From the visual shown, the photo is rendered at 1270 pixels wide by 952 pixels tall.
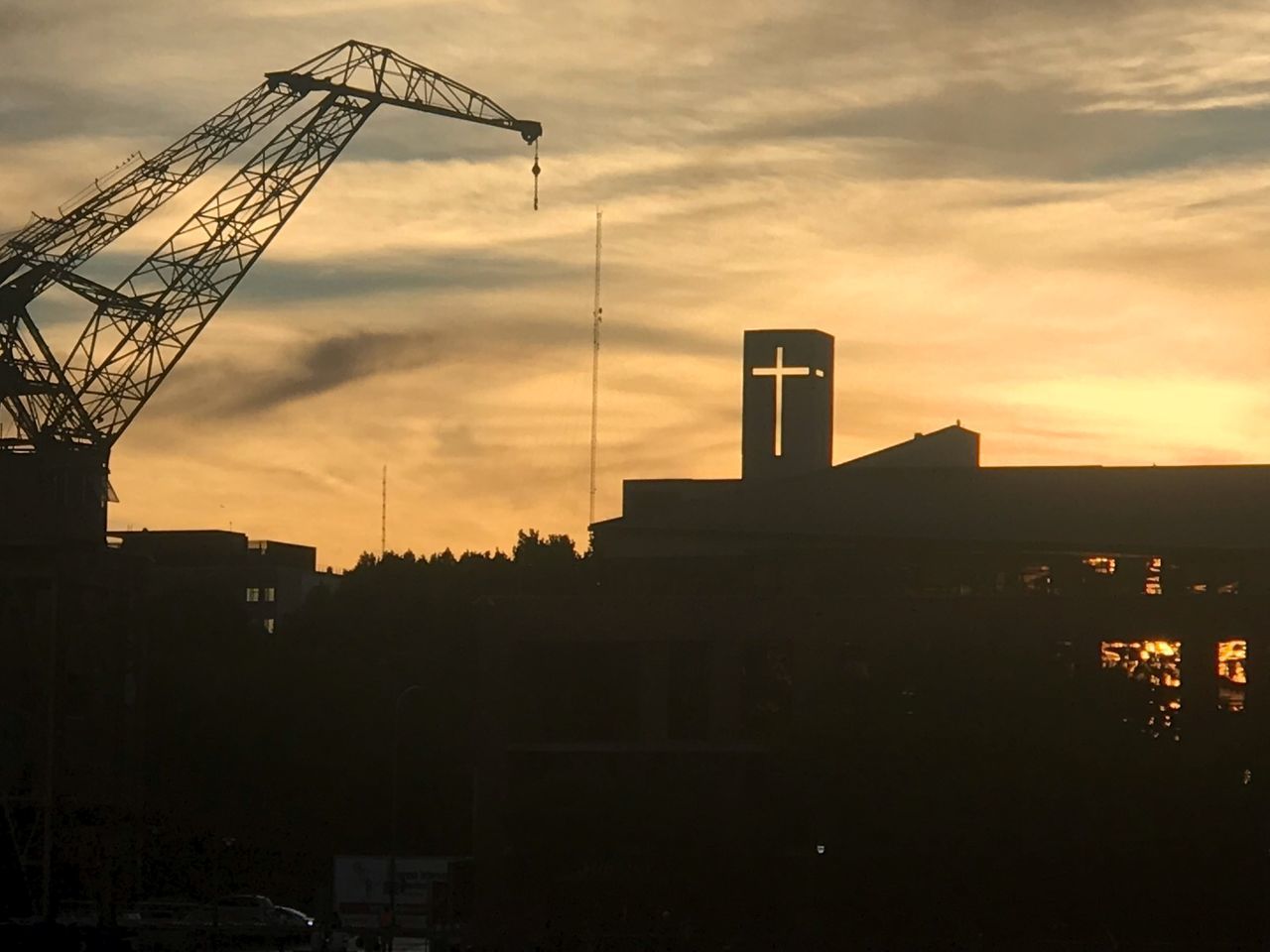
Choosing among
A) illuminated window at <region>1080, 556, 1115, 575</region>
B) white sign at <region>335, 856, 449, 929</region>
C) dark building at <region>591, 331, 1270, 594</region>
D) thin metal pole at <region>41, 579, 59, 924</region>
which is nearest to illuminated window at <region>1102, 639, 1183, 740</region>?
dark building at <region>591, 331, 1270, 594</region>

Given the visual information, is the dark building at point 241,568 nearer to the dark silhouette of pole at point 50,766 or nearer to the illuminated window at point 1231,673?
the dark silhouette of pole at point 50,766

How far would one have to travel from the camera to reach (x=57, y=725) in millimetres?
63438

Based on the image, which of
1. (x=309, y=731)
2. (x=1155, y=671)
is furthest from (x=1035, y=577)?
(x=309, y=731)

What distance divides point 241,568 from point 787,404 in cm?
7601

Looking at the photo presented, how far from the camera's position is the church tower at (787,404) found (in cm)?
8500

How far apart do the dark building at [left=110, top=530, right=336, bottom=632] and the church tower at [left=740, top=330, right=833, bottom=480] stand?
179ft

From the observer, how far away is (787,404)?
8600 cm

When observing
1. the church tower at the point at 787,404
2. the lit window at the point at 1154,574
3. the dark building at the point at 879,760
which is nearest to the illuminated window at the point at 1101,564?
the lit window at the point at 1154,574

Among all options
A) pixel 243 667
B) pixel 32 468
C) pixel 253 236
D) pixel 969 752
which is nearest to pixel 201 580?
pixel 243 667

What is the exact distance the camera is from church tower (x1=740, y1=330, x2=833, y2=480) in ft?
279

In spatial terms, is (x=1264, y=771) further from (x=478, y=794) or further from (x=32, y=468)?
(x=32, y=468)

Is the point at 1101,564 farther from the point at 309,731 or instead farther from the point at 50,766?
the point at 309,731

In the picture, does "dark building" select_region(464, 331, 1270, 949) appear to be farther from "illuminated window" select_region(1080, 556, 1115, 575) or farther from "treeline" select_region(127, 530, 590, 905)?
"treeline" select_region(127, 530, 590, 905)

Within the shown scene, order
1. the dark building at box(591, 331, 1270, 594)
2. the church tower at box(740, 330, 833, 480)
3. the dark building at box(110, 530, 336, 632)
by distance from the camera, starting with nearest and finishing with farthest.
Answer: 1. the dark building at box(591, 331, 1270, 594)
2. the church tower at box(740, 330, 833, 480)
3. the dark building at box(110, 530, 336, 632)
